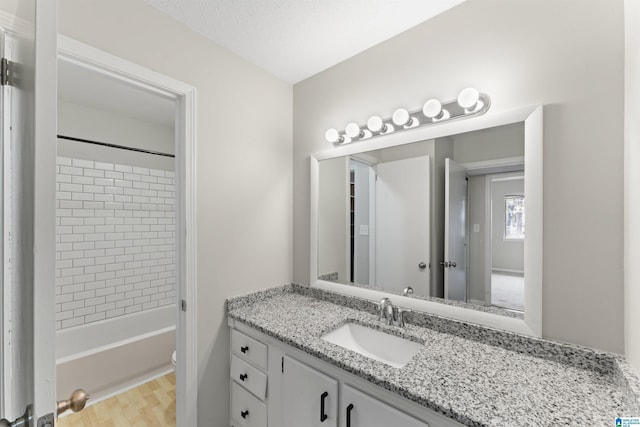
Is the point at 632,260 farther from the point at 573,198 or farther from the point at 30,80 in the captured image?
the point at 30,80

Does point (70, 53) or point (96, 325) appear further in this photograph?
point (96, 325)

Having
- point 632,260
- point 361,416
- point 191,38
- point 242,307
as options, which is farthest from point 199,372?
point 632,260

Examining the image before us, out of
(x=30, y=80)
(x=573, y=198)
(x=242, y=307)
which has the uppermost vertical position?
(x=30, y=80)

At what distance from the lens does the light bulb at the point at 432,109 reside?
1.33 m

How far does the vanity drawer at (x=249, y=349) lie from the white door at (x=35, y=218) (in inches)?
37.8

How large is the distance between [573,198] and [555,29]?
2.24ft

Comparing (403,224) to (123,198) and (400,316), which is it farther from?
(123,198)

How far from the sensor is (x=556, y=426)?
734mm

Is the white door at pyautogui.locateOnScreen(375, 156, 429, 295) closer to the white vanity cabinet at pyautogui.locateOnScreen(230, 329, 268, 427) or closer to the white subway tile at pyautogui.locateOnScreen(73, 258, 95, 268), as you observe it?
the white vanity cabinet at pyautogui.locateOnScreen(230, 329, 268, 427)

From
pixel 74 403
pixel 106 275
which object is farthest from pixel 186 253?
pixel 106 275

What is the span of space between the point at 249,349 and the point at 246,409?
359mm

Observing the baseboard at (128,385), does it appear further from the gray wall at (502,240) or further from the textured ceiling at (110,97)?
the gray wall at (502,240)

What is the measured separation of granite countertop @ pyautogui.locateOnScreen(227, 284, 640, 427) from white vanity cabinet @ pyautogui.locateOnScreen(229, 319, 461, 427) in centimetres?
7

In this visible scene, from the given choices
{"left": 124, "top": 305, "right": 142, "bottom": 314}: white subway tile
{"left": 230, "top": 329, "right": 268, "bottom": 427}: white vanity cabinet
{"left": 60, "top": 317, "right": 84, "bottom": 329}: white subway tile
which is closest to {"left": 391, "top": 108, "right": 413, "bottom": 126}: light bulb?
{"left": 230, "top": 329, "right": 268, "bottom": 427}: white vanity cabinet
